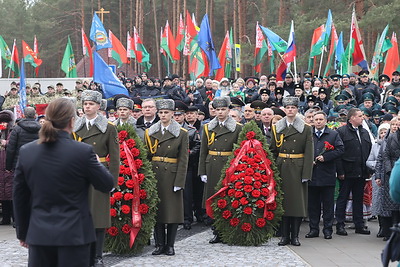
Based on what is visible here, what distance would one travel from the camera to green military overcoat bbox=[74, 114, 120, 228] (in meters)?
8.21

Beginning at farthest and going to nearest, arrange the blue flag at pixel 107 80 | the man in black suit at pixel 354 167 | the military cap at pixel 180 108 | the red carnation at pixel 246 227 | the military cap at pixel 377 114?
1. the military cap at pixel 377 114
2. the blue flag at pixel 107 80
3. the military cap at pixel 180 108
4. the man in black suit at pixel 354 167
5. the red carnation at pixel 246 227

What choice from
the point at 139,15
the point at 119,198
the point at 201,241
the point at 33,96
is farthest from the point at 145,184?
the point at 139,15

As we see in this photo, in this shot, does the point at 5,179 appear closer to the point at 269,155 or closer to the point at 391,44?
the point at 269,155

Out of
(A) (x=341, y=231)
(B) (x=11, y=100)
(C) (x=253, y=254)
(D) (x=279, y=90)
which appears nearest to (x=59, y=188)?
(C) (x=253, y=254)

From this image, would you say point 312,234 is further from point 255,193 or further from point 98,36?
point 98,36

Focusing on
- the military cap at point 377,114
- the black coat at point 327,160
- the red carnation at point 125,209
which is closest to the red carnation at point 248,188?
the black coat at point 327,160

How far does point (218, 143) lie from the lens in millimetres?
10641

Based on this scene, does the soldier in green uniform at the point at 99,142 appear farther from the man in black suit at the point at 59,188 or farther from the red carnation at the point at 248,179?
the man in black suit at the point at 59,188

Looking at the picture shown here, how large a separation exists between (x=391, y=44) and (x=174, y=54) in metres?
8.93

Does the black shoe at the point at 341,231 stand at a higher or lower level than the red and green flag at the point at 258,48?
lower

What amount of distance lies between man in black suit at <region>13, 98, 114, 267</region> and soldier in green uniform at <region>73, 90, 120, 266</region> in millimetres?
3100

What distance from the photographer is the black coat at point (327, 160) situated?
11172 mm

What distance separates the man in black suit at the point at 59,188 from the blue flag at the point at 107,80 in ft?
28.1

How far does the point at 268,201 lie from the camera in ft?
33.3
